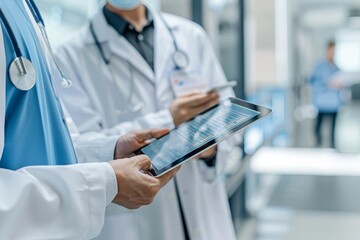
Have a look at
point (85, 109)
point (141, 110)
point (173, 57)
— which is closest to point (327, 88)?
point (173, 57)

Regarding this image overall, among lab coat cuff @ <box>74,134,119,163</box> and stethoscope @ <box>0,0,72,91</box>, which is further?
lab coat cuff @ <box>74,134,119,163</box>

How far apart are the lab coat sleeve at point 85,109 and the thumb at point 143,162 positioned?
29 cm

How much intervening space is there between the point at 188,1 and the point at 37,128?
5.53 ft

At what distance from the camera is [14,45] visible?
62cm

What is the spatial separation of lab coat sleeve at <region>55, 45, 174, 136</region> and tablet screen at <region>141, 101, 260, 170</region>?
0.42ft

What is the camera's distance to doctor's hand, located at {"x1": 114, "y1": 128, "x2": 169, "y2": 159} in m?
0.88

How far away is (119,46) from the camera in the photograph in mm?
1101

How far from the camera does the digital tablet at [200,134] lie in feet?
2.42

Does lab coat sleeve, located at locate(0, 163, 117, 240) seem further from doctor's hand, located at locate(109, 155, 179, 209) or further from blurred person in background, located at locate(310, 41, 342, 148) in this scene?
blurred person in background, located at locate(310, 41, 342, 148)

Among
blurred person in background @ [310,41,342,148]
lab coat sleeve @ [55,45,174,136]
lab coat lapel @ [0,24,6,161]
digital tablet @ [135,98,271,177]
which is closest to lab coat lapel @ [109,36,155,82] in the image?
lab coat sleeve @ [55,45,174,136]

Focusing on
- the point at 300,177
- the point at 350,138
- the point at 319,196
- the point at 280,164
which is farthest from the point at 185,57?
the point at 350,138

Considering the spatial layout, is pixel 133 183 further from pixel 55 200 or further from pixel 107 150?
pixel 107 150

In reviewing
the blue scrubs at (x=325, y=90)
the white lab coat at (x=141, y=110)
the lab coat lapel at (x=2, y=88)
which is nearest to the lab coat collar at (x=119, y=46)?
the white lab coat at (x=141, y=110)

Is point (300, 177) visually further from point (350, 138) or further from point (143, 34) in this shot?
point (143, 34)
